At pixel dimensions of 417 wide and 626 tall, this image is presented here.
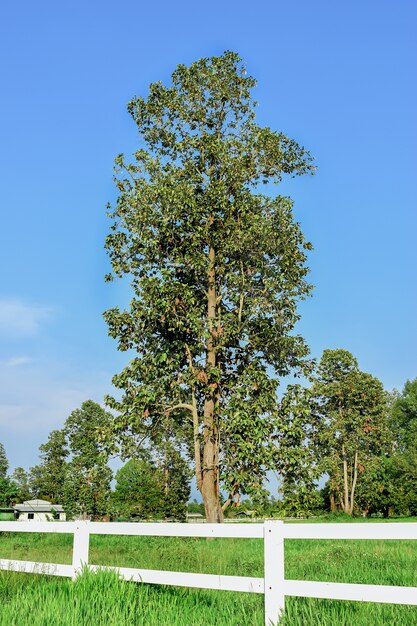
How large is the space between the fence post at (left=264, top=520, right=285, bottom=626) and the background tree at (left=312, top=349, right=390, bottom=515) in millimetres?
56221

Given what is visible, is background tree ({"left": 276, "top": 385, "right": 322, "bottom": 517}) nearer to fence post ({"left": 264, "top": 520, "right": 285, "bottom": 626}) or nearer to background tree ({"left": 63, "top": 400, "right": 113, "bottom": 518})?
fence post ({"left": 264, "top": 520, "right": 285, "bottom": 626})

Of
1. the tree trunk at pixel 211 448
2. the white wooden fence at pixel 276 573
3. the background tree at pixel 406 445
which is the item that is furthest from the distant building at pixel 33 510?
the white wooden fence at pixel 276 573

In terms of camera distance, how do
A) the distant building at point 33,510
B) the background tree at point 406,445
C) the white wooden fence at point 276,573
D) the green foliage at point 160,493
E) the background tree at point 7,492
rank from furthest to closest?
the background tree at point 7,492 → the distant building at point 33,510 → the background tree at point 406,445 → the green foliage at point 160,493 → the white wooden fence at point 276,573

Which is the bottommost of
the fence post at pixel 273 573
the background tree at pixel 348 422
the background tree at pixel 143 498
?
the fence post at pixel 273 573

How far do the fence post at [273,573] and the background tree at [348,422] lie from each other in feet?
184

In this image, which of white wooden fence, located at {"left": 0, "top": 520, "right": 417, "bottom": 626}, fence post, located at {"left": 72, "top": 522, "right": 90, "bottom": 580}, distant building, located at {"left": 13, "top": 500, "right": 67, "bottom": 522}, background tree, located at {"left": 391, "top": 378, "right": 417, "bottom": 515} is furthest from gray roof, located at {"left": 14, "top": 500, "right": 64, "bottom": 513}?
white wooden fence, located at {"left": 0, "top": 520, "right": 417, "bottom": 626}

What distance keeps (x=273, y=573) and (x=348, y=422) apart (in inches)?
2278

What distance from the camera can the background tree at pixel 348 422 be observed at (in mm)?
62500

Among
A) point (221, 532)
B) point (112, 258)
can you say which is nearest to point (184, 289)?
point (112, 258)

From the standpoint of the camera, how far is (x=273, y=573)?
21.5 feet

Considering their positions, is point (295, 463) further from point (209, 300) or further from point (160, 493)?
point (160, 493)

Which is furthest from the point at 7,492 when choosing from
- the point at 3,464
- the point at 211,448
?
the point at 211,448

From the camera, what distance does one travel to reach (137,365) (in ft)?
77.7

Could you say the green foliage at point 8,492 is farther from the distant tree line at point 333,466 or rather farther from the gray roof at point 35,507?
the distant tree line at point 333,466
